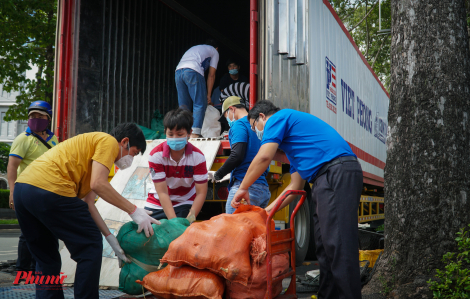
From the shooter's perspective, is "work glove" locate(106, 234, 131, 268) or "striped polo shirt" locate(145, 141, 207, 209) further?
"striped polo shirt" locate(145, 141, 207, 209)

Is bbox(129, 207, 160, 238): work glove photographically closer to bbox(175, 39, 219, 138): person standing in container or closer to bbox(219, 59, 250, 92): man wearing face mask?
bbox(175, 39, 219, 138): person standing in container

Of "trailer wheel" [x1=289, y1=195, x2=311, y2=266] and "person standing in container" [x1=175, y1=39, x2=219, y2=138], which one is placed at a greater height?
"person standing in container" [x1=175, y1=39, x2=219, y2=138]

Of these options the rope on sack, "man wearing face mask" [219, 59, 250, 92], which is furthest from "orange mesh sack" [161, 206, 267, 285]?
"man wearing face mask" [219, 59, 250, 92]

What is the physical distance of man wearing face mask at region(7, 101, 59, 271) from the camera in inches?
166

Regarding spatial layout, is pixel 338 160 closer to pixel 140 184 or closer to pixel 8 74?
pixel 140 184

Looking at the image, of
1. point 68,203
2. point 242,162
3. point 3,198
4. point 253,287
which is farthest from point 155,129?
point 3,198

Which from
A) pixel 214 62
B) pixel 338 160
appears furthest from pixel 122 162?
pixel 214 62

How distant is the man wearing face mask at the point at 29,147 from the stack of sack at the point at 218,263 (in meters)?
2.15

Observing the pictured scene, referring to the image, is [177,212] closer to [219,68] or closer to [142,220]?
[142,220]

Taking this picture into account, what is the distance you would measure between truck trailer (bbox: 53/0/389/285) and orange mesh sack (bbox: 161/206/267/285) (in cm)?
159

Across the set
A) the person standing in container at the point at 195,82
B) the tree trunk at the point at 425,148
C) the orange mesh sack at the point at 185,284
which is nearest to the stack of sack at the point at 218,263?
the orange mesh sack at the point at 185,284

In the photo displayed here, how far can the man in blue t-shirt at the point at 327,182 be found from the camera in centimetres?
253

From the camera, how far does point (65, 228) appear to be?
258 centimetres

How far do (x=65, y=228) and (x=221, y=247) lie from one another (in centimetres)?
95
